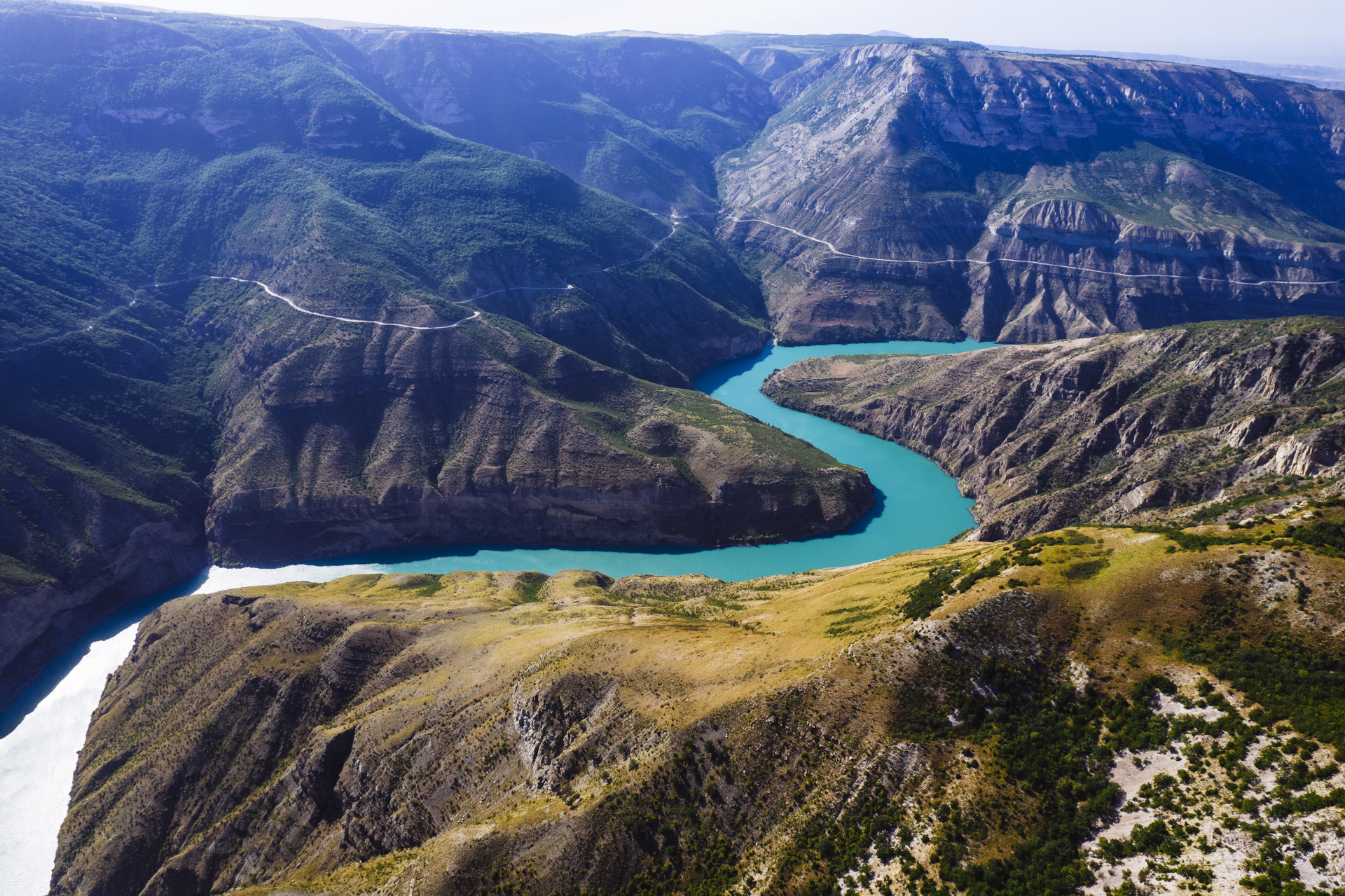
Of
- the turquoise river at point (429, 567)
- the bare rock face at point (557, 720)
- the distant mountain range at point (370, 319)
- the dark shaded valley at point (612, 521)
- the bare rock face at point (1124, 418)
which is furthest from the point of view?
the distant mountain range at point (370, 319)

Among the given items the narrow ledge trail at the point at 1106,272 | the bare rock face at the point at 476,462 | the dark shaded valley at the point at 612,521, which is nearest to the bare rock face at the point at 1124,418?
the dark shaded valley at the point at 612,521

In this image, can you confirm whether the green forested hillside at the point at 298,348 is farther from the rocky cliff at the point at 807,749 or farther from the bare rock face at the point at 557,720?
the bare rock face at the point at 557,720

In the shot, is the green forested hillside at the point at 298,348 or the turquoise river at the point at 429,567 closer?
the turquoise river at the point at 429,567

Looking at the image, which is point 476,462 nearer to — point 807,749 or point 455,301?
point 455,301

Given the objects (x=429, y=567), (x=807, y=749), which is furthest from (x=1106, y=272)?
(x=807, y=749)

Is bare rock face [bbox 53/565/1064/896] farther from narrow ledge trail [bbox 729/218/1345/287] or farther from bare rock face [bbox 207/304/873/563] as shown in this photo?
narrow ledge trail [bbox 729/218/1345/287]

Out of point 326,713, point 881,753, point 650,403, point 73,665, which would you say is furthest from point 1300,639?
point 73,665
